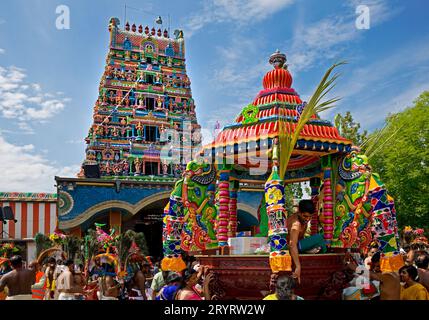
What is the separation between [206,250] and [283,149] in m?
3.03

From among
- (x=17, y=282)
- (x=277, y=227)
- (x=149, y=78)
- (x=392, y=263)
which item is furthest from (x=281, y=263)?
(x=149, y=78)

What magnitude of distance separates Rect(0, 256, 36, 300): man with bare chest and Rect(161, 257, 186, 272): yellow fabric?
7.88 feet

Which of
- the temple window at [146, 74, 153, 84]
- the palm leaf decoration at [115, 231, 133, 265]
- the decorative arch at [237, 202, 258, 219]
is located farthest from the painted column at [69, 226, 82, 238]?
the temple window at [146, 74, 153, 84]

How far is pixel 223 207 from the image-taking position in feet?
30.2

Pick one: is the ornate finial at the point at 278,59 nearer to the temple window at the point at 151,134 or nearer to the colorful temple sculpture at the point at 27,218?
the colorful temple sculpture at the point at 27,218

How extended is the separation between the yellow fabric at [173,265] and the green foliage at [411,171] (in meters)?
12.7

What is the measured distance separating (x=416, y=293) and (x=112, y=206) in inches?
786

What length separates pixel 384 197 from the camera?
7465 mm

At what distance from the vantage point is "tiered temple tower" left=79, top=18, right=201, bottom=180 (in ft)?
94.4

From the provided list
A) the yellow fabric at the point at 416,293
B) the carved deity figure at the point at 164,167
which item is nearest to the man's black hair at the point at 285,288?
the yellow fabric at the point at 416,293

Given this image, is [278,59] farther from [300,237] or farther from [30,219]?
[30,219]

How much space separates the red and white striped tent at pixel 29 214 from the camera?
23.7 meters
